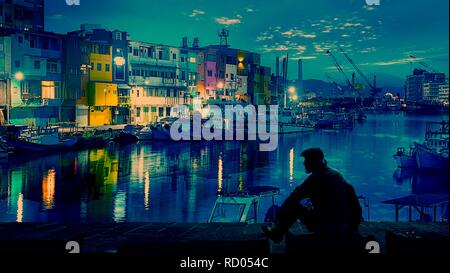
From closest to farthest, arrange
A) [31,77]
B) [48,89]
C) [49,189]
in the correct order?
[49,189], [31,77], [48,89]

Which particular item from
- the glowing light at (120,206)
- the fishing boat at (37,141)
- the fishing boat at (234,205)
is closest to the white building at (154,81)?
the fishing boat at (37,141)

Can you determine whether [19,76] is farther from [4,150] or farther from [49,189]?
[49,189]

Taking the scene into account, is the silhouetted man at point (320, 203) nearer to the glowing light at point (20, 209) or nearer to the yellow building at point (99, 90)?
the glowing light at point (20, 209)

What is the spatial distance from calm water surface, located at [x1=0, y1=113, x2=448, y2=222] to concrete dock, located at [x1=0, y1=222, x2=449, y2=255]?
818 cm

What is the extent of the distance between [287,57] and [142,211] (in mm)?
69764

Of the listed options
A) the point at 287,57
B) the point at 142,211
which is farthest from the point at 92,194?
Answer: the point at 287,57

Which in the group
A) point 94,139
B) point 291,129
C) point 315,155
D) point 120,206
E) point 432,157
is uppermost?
point 315,155

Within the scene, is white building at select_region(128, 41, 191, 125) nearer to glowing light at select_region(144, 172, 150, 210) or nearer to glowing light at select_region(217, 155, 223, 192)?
glowing light at select_region(217, 155, 223, 192)

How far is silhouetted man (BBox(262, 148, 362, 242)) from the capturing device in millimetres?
3869

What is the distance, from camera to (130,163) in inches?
1126

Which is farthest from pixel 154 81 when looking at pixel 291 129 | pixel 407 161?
pixel 407 161

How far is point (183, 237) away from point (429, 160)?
24.5m

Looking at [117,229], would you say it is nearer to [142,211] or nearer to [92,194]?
[142,211]

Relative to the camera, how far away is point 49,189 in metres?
20.5
